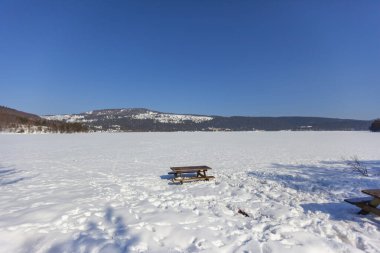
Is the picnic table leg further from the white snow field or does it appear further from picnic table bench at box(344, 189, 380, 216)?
the white snow field

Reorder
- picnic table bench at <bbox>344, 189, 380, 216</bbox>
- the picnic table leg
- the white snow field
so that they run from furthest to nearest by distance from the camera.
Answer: the picnic table leg, picnic table bench at <bbox>344, 189, 380, 216</bbox>, the white snow field

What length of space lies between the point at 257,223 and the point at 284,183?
4459 mm

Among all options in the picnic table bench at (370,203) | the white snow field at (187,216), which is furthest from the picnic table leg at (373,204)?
the white snow field at (187,216)

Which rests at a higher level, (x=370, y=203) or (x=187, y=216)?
(x=370, y=203)

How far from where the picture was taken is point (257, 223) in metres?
5.80

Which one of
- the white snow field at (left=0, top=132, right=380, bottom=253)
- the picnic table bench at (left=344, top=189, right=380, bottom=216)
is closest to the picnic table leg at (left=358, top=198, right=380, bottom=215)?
the picnic table bench at (left=344, top=189, right=380, bottom=216)

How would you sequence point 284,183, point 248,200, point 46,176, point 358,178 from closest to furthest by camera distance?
point 248,200 → point 284,183 → point 358,178 → point 46,176

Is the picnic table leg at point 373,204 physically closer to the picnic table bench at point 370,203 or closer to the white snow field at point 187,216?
the picnic table bench at point 370,203

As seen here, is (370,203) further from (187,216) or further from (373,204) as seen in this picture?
(187,216)

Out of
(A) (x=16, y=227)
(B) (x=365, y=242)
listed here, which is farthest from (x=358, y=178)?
(A) (x=16, y=227)

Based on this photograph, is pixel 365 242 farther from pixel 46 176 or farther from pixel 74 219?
pixel 46 176

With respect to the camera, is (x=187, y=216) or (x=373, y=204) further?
(x=187, y=216)

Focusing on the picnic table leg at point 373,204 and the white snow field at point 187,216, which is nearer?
the white snow field at point 187,216

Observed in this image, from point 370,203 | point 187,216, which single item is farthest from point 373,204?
point 187,216
